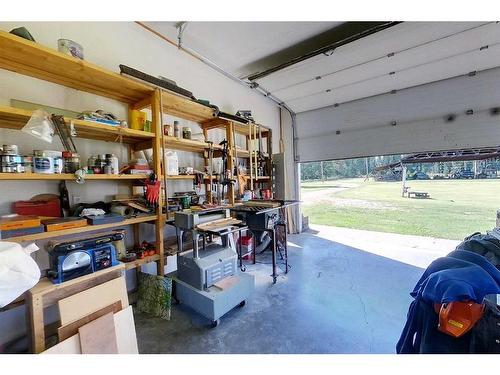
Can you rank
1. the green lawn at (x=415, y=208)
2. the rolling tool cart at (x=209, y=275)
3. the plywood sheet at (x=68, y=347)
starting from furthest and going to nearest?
1. the green lawn at (x=415, y=208)
2. the rolling tool cart at (x=209, y=275)
3. the plywood sheet at (x=68, y=347)

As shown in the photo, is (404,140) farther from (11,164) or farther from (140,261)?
(11,164)

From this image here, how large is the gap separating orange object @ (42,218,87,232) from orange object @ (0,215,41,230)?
0.06 m

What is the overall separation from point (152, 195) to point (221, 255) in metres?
0.93

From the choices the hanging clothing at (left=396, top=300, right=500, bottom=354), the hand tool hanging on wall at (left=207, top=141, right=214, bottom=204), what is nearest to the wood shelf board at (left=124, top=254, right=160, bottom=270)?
the hand tool hanging on wall at (left=207, top=141, right=214, bottom=204)

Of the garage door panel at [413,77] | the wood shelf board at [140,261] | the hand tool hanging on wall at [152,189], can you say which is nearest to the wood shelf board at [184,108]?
the hand tool hanging on wall at [152,189]

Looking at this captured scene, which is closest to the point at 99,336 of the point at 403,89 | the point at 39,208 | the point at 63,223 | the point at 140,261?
the point at 140,261

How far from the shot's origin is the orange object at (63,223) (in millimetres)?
1518

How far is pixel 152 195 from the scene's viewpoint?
6.95 ft

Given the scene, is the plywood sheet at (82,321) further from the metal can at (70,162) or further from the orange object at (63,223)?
the metal can at (70,162)

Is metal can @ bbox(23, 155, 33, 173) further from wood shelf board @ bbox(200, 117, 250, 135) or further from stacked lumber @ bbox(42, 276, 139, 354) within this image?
wood shelf board @ bbox(200, 117, 250, 135)

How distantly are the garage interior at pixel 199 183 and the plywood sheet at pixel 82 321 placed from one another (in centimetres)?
1

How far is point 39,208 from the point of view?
1704 millimetres

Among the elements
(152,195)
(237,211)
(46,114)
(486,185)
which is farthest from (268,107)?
(486,185)

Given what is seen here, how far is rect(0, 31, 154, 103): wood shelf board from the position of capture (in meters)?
1.45
